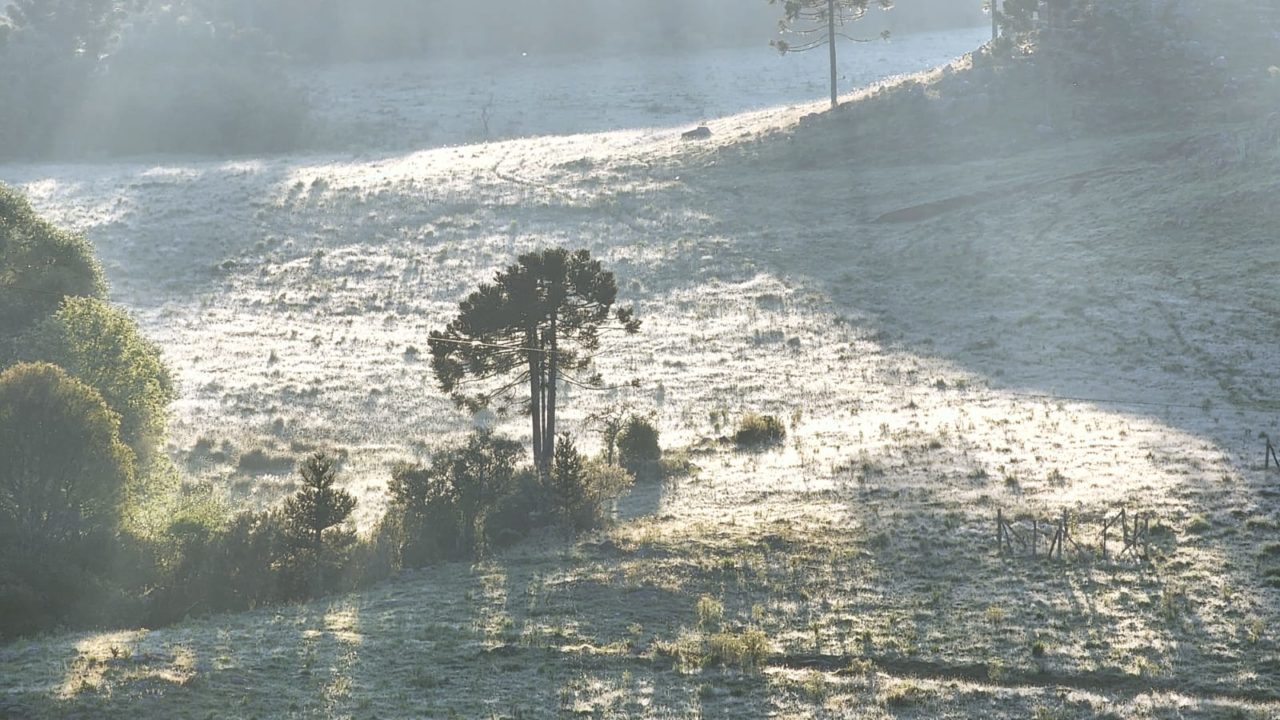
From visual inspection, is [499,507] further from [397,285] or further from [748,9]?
[748,9]

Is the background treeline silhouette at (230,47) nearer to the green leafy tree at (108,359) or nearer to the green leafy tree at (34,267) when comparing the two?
the green leafy tree at (34,267)

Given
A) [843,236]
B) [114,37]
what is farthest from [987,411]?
[114,37]

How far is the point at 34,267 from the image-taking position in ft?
152

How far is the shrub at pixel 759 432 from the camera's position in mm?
45594

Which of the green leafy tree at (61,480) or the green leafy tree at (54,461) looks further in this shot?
the green leafy tree at (54,461)

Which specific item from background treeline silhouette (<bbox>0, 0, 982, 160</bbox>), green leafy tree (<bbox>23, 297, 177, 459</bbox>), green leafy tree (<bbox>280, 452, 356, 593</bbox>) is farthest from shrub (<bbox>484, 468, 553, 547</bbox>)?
background treeline silhouette (<bbox>0, 0, 982, 160</bbox>)

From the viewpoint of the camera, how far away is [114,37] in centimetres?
12631

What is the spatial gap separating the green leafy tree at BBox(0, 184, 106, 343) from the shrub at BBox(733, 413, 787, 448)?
24.7 meters

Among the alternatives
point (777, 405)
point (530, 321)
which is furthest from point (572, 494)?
point (777, 405)

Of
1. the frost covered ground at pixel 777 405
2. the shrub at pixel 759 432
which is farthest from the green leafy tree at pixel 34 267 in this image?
the shrub at pixel 759 432

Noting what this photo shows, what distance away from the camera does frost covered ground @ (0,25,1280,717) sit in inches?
955

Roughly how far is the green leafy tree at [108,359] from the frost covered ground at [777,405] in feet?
17.1

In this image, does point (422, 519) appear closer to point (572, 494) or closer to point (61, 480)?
point (572, 494)

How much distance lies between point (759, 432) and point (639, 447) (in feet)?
16.7
